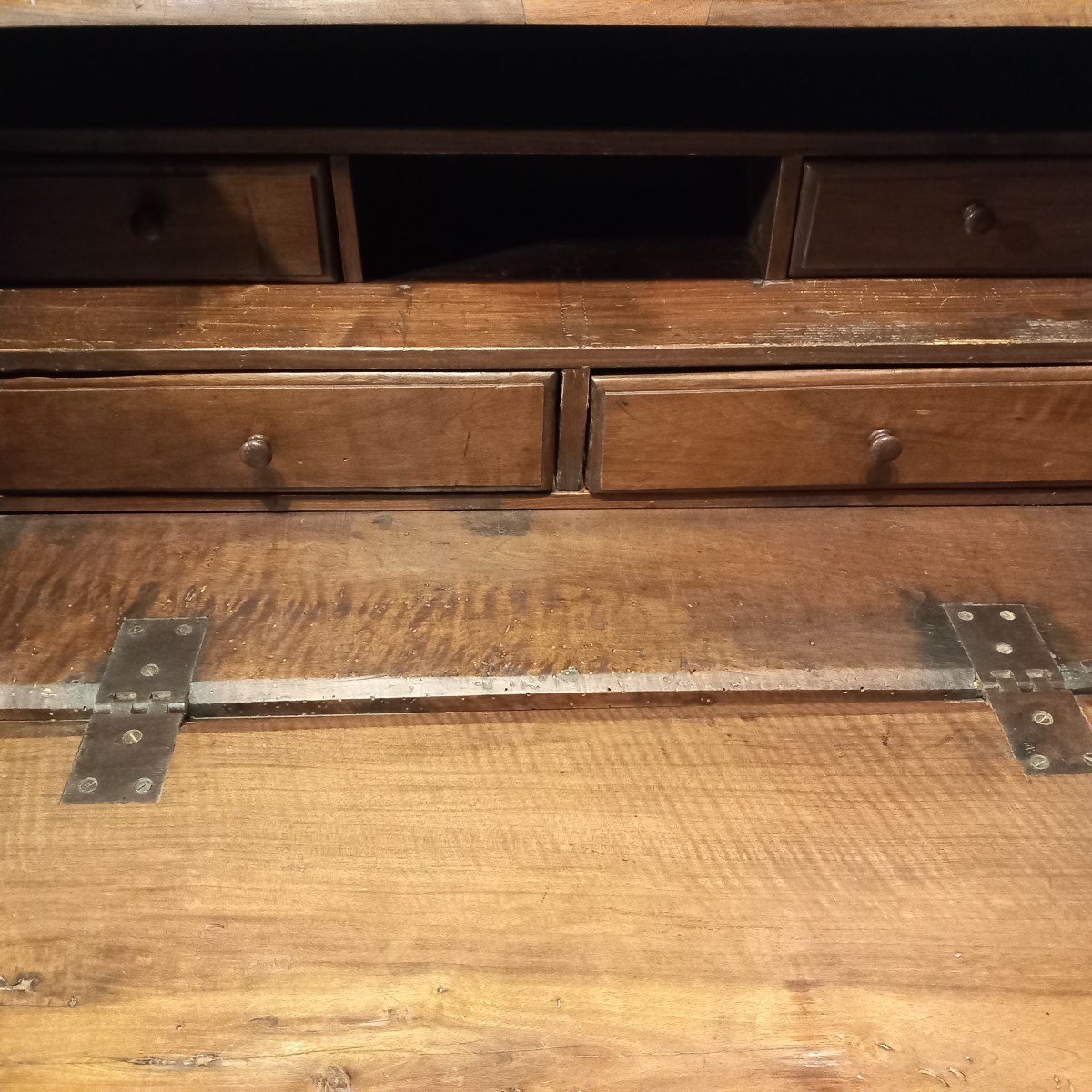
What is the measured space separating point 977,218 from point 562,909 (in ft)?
2.58

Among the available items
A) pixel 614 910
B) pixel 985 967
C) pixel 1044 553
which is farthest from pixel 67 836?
pixel 1044 553

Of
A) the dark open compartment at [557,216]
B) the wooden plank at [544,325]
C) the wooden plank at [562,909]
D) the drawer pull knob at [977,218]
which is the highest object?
the drawer pull knob at [977,218]

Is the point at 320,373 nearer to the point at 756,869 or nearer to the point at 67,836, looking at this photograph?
the point at 67,836

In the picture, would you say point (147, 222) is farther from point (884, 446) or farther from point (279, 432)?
point (884, 446)

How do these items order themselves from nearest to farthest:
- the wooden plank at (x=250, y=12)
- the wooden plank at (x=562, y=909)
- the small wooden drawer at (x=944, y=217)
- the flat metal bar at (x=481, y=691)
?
the wooden plank at (x=562, y=909)
the wooden plank at (x=250, y=12)
the flat metal bar at (x=481, y=691)
the small wooden drawer at (x=944, y=217)

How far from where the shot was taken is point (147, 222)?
1.02 metres

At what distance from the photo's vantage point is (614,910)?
2.57 ft

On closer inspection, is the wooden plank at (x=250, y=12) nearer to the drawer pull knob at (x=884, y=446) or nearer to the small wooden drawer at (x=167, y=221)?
the small wooden drawer at (x=167, y=221)

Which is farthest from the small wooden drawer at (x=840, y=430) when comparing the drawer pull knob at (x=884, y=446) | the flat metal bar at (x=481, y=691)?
the flat metal bar at (x=481, y=691)

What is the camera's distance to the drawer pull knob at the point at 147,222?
1.02 m

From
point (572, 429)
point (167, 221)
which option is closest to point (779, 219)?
point (572, 429)

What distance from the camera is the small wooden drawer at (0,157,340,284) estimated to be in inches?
39.2

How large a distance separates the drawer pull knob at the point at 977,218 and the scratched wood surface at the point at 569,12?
0.74 ft

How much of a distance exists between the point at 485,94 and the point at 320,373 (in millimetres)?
334
